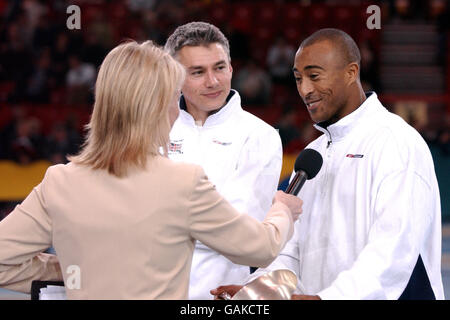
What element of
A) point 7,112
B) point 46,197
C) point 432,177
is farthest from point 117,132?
point 7,112

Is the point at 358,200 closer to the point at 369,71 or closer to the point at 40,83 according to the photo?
the point at 369,71

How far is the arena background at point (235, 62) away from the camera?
997 cm

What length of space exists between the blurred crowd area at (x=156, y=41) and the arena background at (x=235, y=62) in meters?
0.02

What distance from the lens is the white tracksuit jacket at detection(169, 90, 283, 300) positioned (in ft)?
10.7

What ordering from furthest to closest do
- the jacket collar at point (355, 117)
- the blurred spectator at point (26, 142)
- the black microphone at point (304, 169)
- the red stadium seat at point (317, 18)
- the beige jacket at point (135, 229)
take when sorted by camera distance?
the red stadium seat at point (317, 18) < the blurred spectator at point (26, 142) < the jacket collar at point (355, 117) < the black microphone at point (304, 169) < the beige jacket at point (135, 229)

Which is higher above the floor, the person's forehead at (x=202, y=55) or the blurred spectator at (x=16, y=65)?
the blurred spectator at (x=16, y=65)

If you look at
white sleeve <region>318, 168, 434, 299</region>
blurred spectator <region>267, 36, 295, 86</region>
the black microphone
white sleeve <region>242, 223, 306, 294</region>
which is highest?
blurred spectator <region>267, 36, 295, 86</region>

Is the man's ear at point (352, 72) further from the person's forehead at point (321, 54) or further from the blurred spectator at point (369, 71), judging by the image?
the blurred spectator at point (369, 71)

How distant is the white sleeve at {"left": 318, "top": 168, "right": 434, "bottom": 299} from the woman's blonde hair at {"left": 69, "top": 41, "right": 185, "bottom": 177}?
2.74ft

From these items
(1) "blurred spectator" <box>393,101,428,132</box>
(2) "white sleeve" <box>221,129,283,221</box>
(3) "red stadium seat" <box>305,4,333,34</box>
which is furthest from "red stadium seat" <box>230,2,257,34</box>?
(2) "white sleeve" <box>221,129,283,221</box>

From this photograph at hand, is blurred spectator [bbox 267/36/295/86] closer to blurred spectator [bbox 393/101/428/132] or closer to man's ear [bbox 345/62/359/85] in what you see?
blurred spectator [bbox 393/101/428/132]

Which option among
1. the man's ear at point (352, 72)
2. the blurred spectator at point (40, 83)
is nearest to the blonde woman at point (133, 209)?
the man's ear at point (352, 72)
